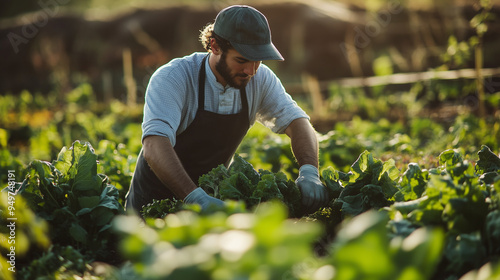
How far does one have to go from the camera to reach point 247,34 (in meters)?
3.07

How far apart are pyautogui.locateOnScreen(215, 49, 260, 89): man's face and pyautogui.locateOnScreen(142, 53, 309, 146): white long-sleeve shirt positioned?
11cm

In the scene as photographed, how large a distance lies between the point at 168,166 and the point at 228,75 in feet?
2.65

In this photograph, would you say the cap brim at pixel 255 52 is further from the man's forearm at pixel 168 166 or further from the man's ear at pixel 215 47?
the man's forearm at pixel 168 166

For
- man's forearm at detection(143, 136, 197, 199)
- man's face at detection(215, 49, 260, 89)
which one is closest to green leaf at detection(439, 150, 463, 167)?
man's face at detection(215, 49, 260, 89)

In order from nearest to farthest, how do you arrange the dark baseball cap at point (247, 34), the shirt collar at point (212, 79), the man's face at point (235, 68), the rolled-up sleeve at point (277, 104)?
the dark baseball cap at point (247, 34) → the man's face at point (235, 68) → the shirt collar at point (212, 79) → the rolled-up sleeve at point (277, 104)

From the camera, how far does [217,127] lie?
3.47 meters

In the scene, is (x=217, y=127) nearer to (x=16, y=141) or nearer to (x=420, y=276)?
(x=420, y=276)

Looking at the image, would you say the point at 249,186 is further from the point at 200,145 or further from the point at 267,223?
the point at 267,223

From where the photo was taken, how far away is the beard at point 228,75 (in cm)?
323

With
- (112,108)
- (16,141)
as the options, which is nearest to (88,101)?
(112,108)

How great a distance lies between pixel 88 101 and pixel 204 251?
11429mm

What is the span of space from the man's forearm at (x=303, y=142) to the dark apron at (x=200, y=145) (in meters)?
0.37

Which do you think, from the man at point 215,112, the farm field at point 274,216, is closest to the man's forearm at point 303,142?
the man at point 215,112

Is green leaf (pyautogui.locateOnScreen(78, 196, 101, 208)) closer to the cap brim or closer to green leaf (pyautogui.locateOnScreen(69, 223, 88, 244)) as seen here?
green leaf (pyautogui.locateOnScreen(69, 223, 88, 244))
